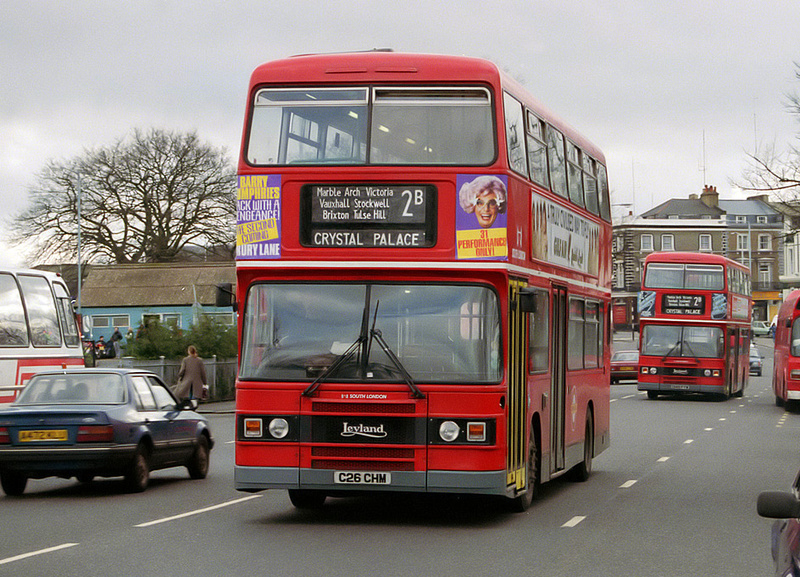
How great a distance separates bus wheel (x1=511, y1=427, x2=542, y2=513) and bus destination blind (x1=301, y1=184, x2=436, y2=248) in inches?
99.5

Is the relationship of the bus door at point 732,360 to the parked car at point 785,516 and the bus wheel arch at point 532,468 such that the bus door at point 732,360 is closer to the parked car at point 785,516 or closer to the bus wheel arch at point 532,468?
the bus wheel arch at point 532,468

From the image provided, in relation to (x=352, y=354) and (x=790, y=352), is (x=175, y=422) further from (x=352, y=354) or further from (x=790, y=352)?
(x=790, y=352)

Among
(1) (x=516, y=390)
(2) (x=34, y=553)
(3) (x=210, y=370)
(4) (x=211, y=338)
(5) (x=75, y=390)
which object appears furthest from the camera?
(4) (x=211, y=338)

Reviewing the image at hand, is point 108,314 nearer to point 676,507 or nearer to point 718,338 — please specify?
Result: point 718,338

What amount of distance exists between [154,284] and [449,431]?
57068mm

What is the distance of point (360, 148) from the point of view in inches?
486

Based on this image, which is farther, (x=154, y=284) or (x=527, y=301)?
(x=154, y=284)

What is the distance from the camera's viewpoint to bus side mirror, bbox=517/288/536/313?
40.7ft

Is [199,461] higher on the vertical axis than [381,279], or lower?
lower

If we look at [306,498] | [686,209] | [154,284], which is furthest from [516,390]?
[686,209]

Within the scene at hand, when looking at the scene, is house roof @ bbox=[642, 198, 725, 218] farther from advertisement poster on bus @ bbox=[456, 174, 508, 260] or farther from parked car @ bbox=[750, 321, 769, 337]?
advertisement poster on bus @ bbox=[456, 174, 508, 260]

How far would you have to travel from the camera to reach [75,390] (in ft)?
51.4

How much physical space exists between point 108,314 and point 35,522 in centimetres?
5967

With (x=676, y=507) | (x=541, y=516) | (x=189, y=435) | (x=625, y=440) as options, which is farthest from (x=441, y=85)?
(x=625, y=440)
